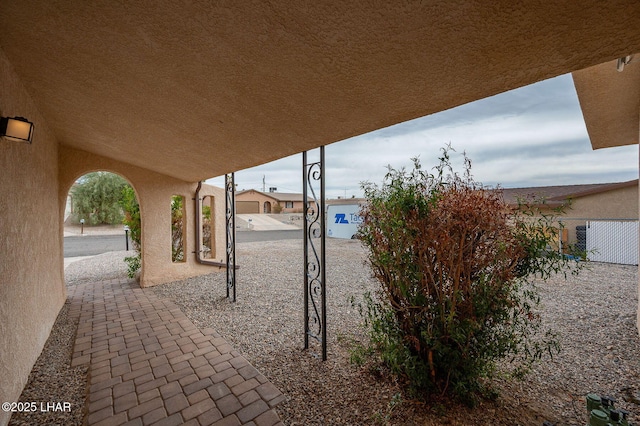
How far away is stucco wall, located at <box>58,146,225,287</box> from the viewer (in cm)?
520

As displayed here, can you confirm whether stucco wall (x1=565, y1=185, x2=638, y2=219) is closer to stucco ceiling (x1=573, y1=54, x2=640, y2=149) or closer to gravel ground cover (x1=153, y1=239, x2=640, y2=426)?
gravel ground cover (x1=153, y1=239, x2=640, y2=426)

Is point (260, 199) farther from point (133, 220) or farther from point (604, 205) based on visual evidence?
point (604, 205)

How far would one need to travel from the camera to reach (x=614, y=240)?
806 centimetres

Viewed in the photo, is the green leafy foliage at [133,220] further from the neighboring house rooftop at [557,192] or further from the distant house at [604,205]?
the distant house at [604,205]

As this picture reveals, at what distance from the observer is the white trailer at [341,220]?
15859 mm

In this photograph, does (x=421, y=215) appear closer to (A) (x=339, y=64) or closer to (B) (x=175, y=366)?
(A) (x=339, y=64)

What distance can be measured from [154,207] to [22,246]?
347cm

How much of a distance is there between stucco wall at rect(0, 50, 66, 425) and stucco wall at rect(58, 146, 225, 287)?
1.13 meters

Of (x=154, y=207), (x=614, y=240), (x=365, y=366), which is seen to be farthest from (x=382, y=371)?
(x=614, y=240)

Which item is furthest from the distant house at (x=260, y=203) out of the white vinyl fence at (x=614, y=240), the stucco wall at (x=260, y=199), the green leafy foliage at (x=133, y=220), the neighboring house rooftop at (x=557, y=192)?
the white vinyl fence at (x=614, y=240)

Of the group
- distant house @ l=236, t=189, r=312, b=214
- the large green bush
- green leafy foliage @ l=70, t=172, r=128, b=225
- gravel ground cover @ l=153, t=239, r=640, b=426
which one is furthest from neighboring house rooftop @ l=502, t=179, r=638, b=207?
distant house @ l=236, t=189, r=312, b=214

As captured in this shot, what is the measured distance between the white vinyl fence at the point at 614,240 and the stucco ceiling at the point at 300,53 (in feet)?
29.8

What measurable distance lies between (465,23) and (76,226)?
28.4 meters

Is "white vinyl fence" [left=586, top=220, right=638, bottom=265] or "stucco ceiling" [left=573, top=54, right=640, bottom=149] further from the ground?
"stucco ceiling" [left=573, top=54, right=640, bottom=149]
